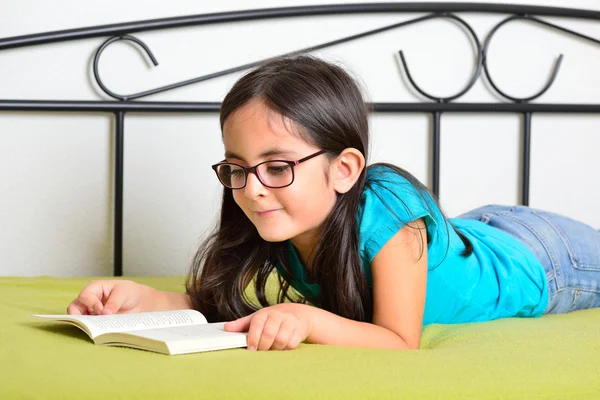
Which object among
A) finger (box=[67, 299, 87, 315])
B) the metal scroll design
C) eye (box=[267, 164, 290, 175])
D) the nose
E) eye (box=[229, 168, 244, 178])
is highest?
the metal scroll design

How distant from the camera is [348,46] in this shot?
1946mm

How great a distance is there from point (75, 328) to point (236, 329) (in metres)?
0.23

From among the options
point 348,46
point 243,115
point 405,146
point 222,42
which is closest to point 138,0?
point 222,42

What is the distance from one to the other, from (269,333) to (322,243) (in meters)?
0.26

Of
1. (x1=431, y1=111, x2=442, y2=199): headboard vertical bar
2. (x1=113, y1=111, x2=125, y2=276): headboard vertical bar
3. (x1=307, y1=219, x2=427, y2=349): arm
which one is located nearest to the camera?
(x1=307, y1=219, x2=427, y2=349): arm

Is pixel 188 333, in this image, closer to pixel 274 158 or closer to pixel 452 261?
pixel 274 158

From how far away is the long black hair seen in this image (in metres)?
1.07

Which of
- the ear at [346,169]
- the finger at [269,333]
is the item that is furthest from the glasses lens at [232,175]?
the finger at [269,333]

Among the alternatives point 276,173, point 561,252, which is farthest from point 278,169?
point 561,252

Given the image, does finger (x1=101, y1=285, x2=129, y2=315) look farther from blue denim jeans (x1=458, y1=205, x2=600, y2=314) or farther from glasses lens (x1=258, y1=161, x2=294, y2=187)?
blue denim jeans (x1=458, y1=205, x2=600, y2=314)

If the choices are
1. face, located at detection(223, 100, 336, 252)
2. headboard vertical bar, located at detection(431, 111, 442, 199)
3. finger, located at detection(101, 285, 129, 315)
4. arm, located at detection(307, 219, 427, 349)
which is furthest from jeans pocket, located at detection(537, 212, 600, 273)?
finger, located at detection(101, 285, 129, 315)

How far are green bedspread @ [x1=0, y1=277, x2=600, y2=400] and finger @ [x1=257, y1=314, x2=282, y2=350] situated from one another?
3 cm

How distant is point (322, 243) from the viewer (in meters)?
1.12

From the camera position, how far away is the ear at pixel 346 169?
110cm
